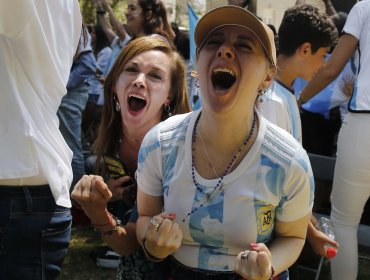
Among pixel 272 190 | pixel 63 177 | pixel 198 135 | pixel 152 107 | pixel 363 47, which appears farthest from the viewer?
pixel 363 47

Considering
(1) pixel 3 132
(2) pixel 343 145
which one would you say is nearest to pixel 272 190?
(1) pixel 3 132

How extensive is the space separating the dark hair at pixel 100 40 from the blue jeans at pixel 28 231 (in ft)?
18.2

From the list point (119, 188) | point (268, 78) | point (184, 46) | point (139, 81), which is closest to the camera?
point (268, 78)

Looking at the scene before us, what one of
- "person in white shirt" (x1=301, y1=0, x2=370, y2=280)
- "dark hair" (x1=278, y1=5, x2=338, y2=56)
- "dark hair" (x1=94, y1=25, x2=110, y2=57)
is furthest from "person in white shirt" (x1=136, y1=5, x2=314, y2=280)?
"dark hair" (x1=94, y1=25, x2=110, y2=57)

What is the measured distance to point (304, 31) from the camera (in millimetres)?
2809

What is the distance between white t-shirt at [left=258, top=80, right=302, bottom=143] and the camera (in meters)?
2.31

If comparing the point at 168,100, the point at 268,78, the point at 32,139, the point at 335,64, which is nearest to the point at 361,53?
the point at 335,64

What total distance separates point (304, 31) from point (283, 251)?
158 cm

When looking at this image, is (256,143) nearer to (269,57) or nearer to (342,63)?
(269,57)

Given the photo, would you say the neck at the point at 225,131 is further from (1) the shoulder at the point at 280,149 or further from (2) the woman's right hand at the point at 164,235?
(2) the woman's right hand at the point at 164,235

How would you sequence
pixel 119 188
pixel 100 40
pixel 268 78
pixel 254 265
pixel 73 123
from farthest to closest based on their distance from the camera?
1. pixel 100 40
2. pixel 73 123
3. pixel 119 188
4. pixel 268 78
5. pixel 254 265

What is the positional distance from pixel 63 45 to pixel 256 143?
28.9 inches

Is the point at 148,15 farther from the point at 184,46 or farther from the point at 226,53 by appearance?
the point at 226,53

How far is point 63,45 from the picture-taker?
5.80 feet
